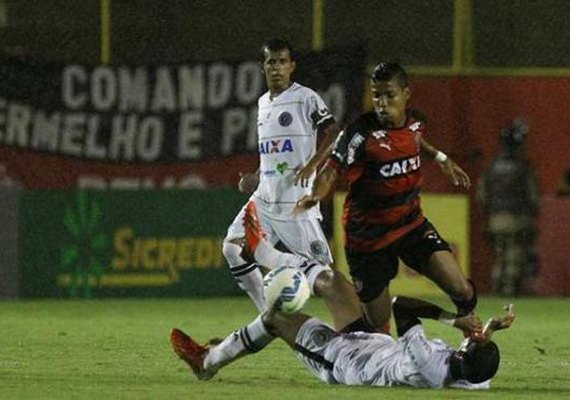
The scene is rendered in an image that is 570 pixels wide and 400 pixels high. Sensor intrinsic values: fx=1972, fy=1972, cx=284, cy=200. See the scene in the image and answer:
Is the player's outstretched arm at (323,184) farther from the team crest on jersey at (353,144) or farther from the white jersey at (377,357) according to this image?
the white jersey at (377,357)

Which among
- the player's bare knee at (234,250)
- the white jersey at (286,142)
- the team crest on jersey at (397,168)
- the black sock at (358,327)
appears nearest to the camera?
the black sock at (358,327)

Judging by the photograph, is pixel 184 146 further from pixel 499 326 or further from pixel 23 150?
pixel 499 326

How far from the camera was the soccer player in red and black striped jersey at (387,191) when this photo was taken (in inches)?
444

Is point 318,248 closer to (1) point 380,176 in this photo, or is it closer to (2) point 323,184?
(1) point 380,176

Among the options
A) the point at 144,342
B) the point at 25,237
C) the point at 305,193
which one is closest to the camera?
the point at 305,193

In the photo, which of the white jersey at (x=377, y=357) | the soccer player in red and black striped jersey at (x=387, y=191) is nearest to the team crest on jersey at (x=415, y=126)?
the soccer player in red and black striped jersey at (x=387, y=191)

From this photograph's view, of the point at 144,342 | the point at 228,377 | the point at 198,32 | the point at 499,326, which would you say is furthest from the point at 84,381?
the point at 198,32

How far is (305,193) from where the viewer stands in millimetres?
13094

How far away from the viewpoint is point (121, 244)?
65.2 feet

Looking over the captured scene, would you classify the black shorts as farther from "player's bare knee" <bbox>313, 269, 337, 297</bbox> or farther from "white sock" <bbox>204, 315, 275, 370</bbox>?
"white sock" <bbox>204, 315, 275, 370</bbox>

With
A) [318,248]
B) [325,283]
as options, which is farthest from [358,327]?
[318,248]

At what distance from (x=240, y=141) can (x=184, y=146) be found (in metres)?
0.61

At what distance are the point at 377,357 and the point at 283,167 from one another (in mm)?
3002

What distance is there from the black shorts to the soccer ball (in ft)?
4.22
